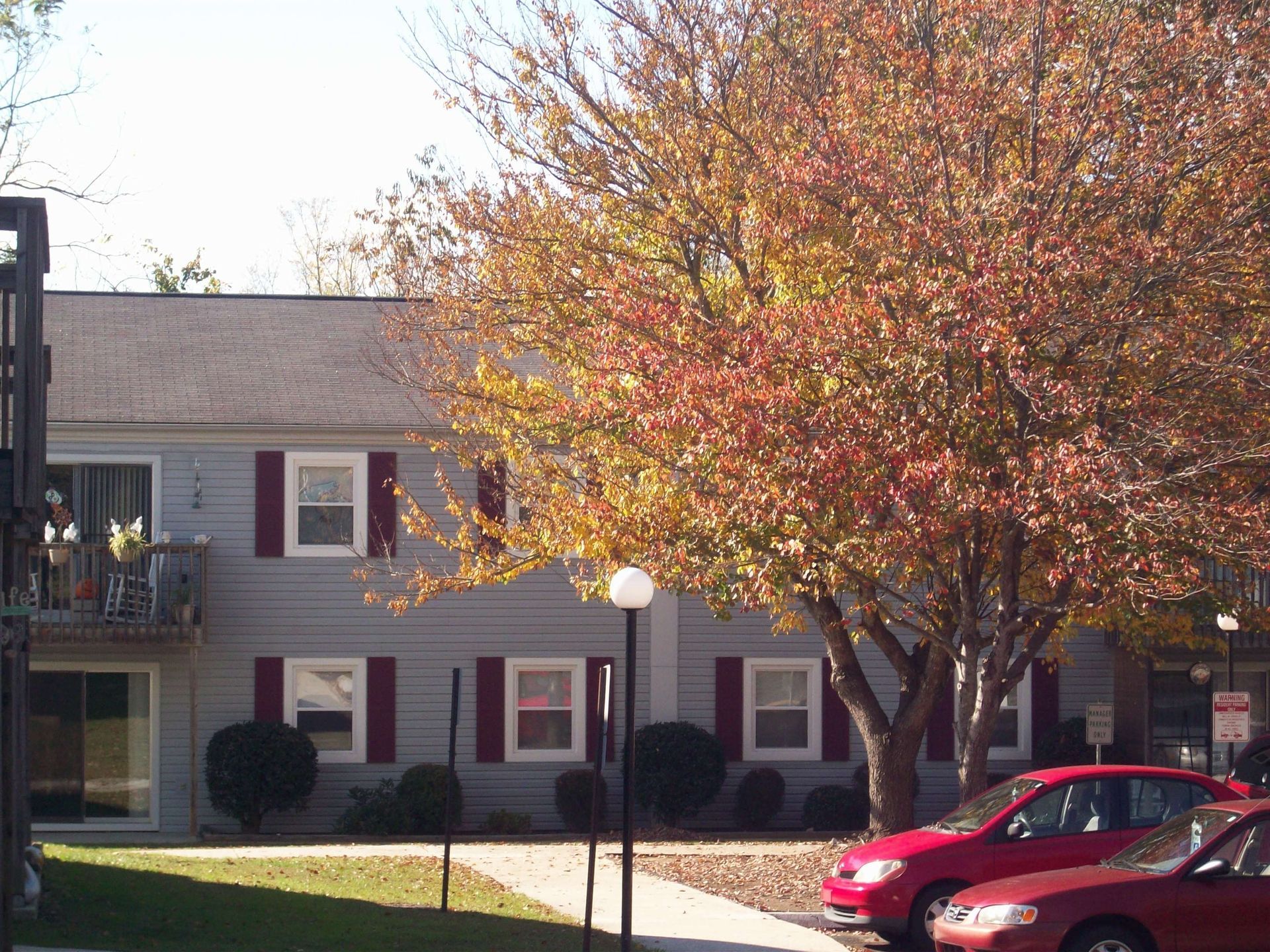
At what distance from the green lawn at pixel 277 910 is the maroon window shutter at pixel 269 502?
6.22 meters

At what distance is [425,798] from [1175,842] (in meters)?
12.8

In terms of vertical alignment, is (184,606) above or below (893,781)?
above

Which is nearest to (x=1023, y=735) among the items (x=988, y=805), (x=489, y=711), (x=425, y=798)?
(x=489, y=711)

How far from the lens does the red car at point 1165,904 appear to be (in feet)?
29.5

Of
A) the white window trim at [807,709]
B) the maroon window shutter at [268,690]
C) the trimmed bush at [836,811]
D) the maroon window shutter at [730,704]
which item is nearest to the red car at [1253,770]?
the trimmed bush at [836,811]

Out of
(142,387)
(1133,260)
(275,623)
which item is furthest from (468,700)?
(1133,260)

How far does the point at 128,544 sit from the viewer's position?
1883 centimetres

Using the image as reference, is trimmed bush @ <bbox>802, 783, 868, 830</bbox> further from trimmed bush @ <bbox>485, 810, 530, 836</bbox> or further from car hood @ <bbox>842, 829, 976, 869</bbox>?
car hood @ <bbox>842, 829, 976, 869</bbox>

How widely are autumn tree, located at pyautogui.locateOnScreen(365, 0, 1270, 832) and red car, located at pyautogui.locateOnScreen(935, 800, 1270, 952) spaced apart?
2556 mm

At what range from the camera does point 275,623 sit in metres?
20.9

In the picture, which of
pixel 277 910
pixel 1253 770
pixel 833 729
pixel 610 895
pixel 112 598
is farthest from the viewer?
pixel 833 729

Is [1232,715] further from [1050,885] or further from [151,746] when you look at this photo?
[151,746]

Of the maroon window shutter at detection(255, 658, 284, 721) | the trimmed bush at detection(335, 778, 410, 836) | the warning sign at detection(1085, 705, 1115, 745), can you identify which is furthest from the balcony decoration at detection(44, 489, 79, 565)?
the warning sign at detection(1085, 705, 1115, 745)

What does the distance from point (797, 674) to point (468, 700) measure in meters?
5.27
